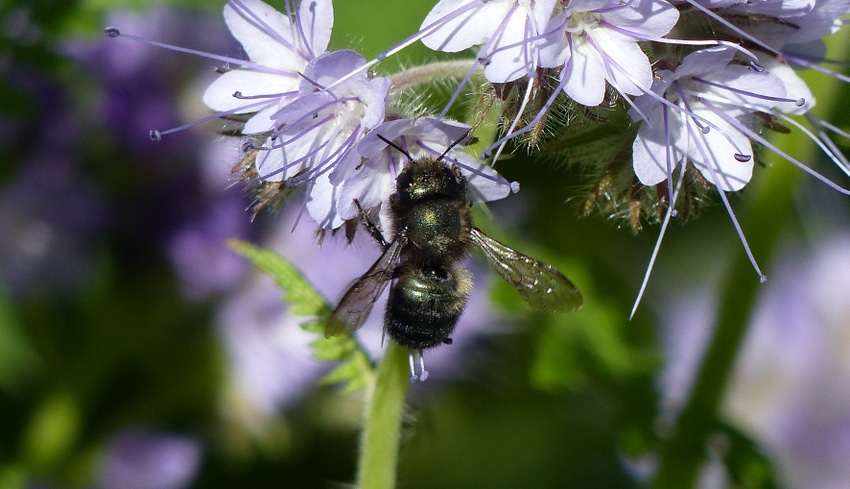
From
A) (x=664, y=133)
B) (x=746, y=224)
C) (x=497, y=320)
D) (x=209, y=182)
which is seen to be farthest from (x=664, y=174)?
(x=209, y=182)

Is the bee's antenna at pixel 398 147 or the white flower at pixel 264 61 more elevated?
the white flower at pixel 264 61

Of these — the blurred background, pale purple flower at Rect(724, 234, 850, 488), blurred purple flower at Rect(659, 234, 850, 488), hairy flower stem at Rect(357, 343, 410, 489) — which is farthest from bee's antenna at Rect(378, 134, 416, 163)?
pale purple flower at Rect(724, 234, 850, 488)

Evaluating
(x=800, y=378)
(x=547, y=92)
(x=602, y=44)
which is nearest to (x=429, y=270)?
(x=547, y=92)

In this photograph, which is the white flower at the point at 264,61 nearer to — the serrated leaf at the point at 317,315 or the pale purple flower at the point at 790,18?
the serrated leaf at the point at 317,315

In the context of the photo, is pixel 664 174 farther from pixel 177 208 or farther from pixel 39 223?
pixel 39 223

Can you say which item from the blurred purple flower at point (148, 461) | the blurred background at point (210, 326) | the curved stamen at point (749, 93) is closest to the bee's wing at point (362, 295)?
the curved stamen at point (749, 93)
